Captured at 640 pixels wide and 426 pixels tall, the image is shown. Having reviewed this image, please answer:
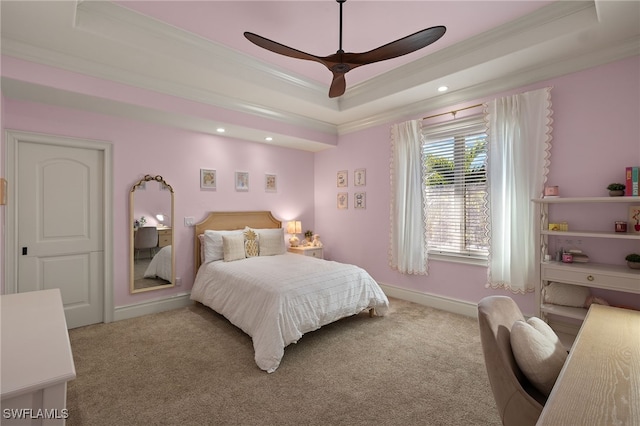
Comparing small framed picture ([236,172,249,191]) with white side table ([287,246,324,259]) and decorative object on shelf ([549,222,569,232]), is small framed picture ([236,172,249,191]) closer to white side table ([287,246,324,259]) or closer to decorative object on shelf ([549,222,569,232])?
white side table ([287,246,324,259])

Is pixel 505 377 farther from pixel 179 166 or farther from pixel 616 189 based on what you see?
pixel 179 166

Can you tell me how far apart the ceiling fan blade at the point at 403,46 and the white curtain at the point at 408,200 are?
1952 millimetres

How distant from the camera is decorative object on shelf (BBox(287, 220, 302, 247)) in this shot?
Result: 5109 mm

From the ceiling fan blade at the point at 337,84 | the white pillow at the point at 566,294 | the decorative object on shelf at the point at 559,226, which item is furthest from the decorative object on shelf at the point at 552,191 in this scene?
the ceiling fan blade at the point at 337,84

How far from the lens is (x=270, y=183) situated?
16.6 ft

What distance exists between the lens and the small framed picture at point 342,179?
5090 millimetres

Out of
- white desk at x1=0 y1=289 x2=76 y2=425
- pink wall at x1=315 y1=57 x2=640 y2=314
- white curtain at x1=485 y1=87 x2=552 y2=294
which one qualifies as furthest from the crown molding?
white desk at x1=0 y1=289 x2=76 y2=425

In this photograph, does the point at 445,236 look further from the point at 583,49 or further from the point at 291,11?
the point at 291,11

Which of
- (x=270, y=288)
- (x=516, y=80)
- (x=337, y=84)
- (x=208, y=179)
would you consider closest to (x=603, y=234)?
(x=516, y=80)

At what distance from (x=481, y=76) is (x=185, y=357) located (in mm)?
4035

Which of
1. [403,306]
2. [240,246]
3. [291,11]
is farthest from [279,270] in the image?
[291,11]

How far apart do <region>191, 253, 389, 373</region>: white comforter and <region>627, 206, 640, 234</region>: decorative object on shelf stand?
233 centimetres

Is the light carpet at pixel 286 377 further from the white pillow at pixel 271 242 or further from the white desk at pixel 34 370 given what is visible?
the white pillow at pixel 271 242

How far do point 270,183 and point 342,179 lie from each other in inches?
47.6
